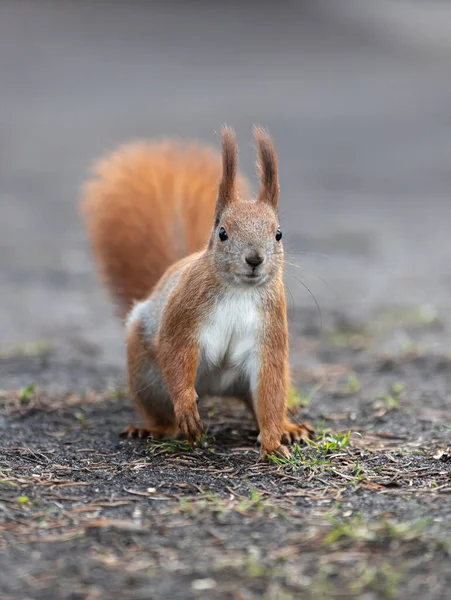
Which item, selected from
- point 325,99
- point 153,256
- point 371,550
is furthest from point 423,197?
point 371,550

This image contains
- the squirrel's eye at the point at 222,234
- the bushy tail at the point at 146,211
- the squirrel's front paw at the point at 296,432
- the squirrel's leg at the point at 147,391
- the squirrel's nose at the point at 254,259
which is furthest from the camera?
the bushy tail at the point at 146,211

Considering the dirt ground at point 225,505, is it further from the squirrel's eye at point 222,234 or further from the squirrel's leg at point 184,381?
the squirrel's eye at point 222,234

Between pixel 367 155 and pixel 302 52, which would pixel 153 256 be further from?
pixel 302 52

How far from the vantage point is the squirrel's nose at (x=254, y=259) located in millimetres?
3141

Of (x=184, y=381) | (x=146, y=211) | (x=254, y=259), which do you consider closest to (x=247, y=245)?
(x=254, y=259)

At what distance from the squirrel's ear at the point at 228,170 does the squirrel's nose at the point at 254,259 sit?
281mm

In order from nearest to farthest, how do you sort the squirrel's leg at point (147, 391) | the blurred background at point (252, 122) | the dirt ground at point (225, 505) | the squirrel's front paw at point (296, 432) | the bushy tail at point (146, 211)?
1. the dirt ground at point (225, 505)
2. the squirrel's front paw at point (296, 432)
3. the squirrel's leg at point (147, 391)
4. the bushy tail at point (146, 211)
5. the blurred background at point (252, 122)

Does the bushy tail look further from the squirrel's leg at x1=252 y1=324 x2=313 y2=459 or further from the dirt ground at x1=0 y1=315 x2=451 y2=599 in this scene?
the squirrel's leg at x1=252 y1=324 x2=313 y2=459

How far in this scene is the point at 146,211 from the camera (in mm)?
4480

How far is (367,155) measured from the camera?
1177 cm

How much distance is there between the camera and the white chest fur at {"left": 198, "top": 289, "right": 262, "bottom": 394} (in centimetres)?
328

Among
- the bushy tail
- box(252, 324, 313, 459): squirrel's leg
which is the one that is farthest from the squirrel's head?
the bushy tail

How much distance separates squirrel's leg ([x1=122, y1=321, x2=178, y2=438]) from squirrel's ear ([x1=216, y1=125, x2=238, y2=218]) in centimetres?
67

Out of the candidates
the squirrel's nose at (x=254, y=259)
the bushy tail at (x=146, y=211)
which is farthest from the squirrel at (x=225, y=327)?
the bushy tail at (x=146, y=211)
